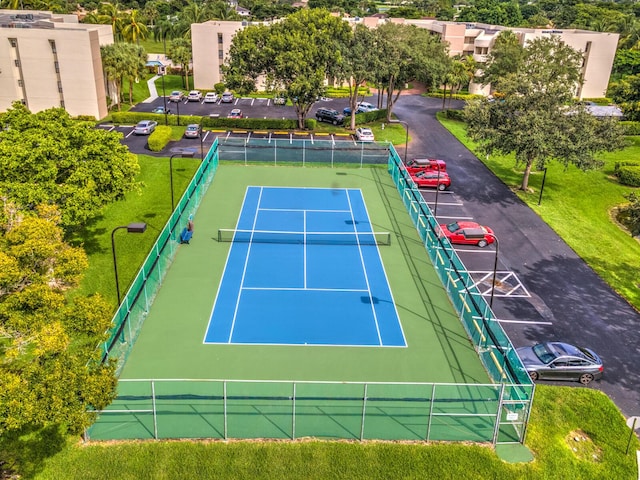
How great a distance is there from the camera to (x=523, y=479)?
720 inches

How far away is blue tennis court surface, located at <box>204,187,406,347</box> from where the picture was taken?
2583 cm

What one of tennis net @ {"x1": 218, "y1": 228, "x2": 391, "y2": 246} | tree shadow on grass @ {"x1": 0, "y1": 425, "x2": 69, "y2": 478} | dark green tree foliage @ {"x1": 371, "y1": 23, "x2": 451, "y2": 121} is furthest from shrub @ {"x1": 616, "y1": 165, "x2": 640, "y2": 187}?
tree shadow on grass @ {"x1": 0, "y1": 425, "x2": 69, "y2": 478}

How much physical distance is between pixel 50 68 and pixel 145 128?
40.4 ft

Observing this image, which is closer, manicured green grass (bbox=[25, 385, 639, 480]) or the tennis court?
manicured green grass (bbox=[25, 385, 639, 480])

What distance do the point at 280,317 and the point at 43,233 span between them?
38.1ft

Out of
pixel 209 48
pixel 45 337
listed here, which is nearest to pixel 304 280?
pixel 45 337

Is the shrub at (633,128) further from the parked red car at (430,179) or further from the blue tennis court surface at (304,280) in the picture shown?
the blue tennis court surface at (304,280)

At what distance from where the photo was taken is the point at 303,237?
35469 millimetres

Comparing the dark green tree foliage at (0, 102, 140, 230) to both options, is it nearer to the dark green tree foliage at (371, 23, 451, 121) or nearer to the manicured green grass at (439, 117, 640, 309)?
the manicured green grass at (439, 117, 640, 309)

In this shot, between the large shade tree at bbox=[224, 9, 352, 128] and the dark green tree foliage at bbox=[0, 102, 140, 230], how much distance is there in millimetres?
26756

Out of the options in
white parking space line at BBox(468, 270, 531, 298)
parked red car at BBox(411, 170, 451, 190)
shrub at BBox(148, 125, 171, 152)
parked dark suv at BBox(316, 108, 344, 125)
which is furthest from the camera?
parked dark suv at BBox(316, 108, 344, 125)

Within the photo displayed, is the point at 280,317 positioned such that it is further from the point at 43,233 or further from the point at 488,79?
the point at 488,79

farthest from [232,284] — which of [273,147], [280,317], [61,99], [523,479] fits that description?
[61,99]

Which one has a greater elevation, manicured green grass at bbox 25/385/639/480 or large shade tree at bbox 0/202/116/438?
large shade tree at bbox 0/202/116/438
